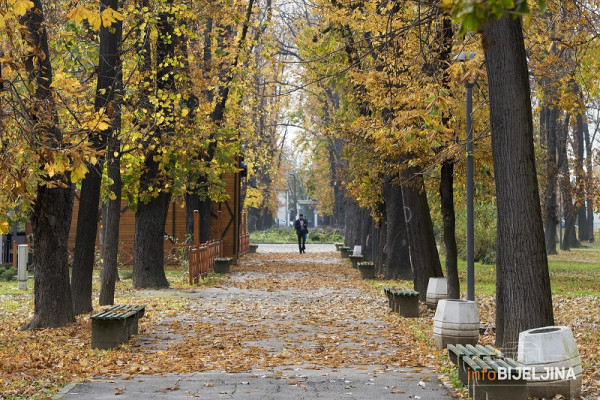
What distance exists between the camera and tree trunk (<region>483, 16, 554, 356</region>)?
32.8 ft

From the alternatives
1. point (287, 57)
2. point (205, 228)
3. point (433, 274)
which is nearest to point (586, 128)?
point (287, 57)

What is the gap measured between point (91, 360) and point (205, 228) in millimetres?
21538

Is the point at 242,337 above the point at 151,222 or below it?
below

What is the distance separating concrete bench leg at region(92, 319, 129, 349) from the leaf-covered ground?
0.45 ft

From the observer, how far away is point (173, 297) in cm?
2103

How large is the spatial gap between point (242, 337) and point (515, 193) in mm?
5587

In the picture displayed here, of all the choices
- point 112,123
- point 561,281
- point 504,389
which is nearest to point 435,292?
point 112,123

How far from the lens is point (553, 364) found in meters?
8.27

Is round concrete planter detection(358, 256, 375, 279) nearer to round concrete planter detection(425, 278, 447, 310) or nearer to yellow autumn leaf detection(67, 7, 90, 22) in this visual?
round concrete planter detection(425, 278, 447, 310)

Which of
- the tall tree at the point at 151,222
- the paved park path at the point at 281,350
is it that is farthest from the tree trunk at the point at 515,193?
the tall tree at the point at 151,222

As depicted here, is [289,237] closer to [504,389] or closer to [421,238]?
[421,238]

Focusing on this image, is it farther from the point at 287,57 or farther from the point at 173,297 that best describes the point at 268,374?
the point at 287,57

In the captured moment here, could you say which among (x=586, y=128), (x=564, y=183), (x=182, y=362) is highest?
(x=586, y=128)

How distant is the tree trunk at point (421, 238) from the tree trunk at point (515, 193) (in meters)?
9.15
